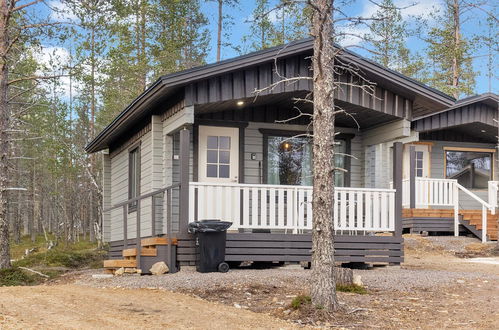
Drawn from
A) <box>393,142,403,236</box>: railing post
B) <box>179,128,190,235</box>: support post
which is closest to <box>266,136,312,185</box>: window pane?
<box>393,142,403,236</box>: railing post

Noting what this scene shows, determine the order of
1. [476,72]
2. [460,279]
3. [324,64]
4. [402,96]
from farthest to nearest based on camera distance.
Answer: [476,72] → [402,96] → [460,279] → [324,64]

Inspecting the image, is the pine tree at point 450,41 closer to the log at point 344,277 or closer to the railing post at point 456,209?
the railing post at point 456,209

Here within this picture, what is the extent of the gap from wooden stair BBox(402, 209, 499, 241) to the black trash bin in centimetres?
955

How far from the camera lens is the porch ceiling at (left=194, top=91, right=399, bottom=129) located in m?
12.0

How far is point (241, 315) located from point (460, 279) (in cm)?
438

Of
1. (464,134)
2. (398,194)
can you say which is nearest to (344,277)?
(398,194)

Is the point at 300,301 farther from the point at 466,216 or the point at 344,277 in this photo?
the point at 466,216

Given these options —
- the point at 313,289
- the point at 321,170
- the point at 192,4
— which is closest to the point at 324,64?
the point at 321,170

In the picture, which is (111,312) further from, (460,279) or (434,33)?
(434,33)

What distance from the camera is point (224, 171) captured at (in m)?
12.4

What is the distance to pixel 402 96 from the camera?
12125mm

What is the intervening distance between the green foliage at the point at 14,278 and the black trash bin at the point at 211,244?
3830 millimetres

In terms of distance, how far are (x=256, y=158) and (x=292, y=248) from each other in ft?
8.45

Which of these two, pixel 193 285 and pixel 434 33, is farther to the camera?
pixel 434 33
